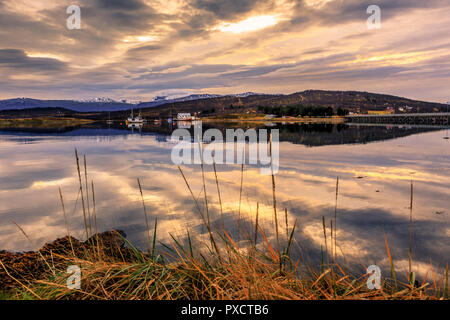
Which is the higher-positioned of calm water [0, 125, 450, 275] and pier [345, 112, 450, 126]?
pier [345, 112, 450, 126]

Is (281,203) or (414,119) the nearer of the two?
(281,203)

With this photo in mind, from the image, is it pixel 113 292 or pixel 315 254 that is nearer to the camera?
pixel 113 292

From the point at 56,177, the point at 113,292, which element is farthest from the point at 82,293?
the point at 56,177

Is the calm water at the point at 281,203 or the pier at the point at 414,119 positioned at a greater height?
the pier at the point at 414,119

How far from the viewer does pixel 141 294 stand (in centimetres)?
453

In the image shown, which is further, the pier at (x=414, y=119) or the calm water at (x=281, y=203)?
the pier at (x=414, y=119)

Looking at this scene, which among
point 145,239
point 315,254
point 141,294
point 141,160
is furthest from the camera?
point 141,160

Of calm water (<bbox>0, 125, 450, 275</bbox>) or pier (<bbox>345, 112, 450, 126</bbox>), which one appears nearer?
calm water (<bbox>0, 125, 450, 275</bbox>)

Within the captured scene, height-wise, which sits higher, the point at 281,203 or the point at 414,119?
the point at 414,119
